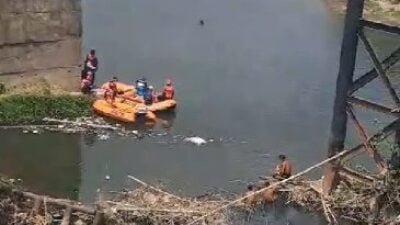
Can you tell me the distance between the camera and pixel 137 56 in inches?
1092

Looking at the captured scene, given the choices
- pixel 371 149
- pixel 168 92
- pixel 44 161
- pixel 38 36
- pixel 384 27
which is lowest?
pixel 44 161

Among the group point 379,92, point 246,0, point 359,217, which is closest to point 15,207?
point 359,217

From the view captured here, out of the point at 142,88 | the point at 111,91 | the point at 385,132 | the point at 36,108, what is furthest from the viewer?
the point at 142,88

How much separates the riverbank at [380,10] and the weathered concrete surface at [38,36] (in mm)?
20742

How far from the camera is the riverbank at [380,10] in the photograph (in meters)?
38.4

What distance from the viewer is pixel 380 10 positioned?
40.3m

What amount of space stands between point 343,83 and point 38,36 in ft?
38.2

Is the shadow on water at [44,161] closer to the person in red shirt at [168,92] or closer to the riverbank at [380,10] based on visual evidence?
the person in red shirt at [168,92]

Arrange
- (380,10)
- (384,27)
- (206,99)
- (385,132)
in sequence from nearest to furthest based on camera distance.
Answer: (384,27) → (385,132) → (206,99) → (380,10)

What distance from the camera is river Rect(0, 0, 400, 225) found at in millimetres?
17344

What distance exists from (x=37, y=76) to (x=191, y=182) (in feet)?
20.8

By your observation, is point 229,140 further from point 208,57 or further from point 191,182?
point 208,57

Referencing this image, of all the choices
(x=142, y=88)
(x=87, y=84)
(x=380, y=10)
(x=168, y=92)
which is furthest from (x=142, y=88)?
(x=380, y=10)

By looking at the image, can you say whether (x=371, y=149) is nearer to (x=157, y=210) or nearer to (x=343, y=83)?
(x=343, y=83)
